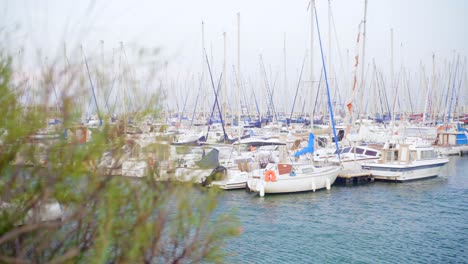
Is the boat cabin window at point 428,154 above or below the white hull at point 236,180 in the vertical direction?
above

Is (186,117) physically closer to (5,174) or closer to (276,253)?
(276,253)

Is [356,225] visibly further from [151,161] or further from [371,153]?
[151,161]

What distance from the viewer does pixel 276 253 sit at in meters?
14.5

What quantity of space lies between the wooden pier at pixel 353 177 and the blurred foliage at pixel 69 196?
22.9 metres

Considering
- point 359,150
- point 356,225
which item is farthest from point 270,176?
point 359,150

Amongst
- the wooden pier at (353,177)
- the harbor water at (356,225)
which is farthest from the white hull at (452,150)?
the wooden pier at (353,177)

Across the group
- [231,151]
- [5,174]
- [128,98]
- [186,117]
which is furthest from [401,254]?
[186,117]

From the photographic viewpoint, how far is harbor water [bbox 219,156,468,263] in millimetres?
14445

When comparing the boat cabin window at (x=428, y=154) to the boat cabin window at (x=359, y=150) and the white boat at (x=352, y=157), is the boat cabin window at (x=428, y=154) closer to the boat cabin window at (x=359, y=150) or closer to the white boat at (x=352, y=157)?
the white boat at (x=352, y=157)

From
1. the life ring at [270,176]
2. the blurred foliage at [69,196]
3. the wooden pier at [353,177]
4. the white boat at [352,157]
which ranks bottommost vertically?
the wooden pier at [353,177]

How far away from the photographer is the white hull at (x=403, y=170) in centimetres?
2738

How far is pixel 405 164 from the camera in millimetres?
27719

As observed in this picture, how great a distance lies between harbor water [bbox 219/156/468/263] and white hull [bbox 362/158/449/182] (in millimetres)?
908

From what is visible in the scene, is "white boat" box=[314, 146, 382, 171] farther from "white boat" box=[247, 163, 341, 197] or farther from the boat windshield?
"white boat" box=[247, 163, 341, 197]
